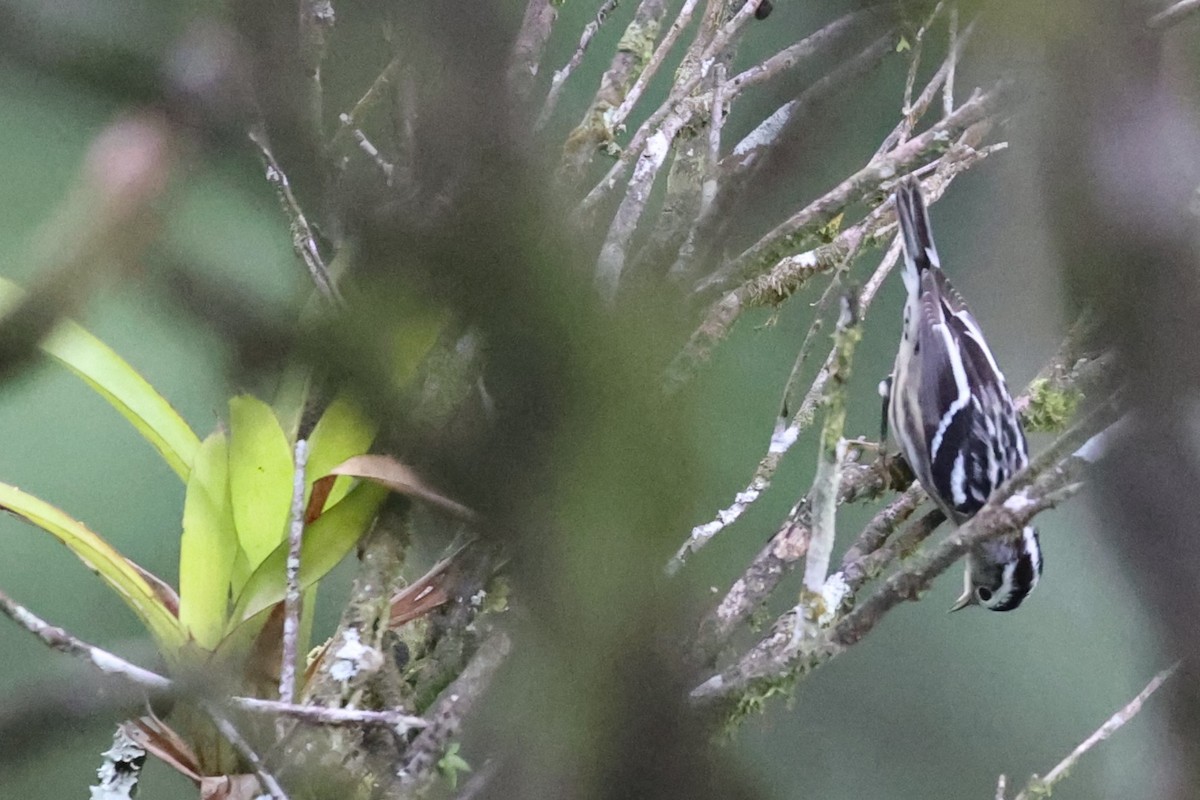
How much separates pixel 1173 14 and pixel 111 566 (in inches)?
29.4

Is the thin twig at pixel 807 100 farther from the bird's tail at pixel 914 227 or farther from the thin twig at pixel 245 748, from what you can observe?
the thin twig at pixel 245 748

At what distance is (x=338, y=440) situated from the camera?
0.56m

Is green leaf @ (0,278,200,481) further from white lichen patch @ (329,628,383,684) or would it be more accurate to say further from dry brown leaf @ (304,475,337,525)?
white lichen patch @ (329,628,383,684)

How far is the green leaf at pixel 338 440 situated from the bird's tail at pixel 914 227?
0.59 metres

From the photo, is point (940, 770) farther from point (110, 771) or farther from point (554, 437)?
point (554, 437)

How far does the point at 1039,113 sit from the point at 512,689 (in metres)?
0.27

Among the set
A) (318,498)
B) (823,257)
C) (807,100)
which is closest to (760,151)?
(807,100)

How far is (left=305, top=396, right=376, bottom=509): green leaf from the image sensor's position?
1.20ft

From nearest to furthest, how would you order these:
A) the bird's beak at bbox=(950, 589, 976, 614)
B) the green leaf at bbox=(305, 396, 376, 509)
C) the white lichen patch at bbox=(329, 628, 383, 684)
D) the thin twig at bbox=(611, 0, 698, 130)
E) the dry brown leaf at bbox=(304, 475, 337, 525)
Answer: the green leaf at bbox=(305, 396, 376, 509), the white lichen patch at bbox=(329, 628, 383, 684), the dry brown leaf at bbox=(304, 475, 337, 525), the thin twig at bbox=(611, 0, 698, 130), the bird's beak at bbox=(950, 589, 976, 614)

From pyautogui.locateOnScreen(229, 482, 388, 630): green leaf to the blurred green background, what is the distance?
108mm

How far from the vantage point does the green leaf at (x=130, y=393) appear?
0.69 m

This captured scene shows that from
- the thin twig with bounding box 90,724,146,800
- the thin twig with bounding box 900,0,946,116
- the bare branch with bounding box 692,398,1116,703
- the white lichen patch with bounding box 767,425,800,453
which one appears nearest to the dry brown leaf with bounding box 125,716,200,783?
the thin twig with bounding box 90,724,146,800

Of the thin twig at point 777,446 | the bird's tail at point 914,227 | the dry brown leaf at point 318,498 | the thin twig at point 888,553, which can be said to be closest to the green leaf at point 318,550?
the dry brown leaf at point 318,498

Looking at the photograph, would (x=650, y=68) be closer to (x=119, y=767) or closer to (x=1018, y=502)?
(x=1018, y=502)
